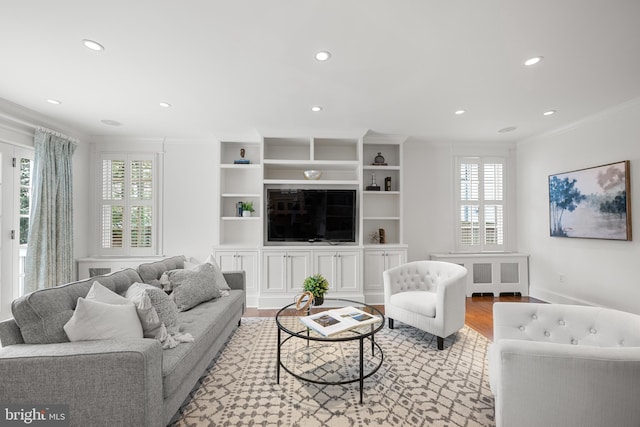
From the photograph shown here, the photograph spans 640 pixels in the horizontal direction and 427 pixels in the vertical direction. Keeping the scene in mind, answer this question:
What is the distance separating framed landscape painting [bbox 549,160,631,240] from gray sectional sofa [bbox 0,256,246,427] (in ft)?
15.2

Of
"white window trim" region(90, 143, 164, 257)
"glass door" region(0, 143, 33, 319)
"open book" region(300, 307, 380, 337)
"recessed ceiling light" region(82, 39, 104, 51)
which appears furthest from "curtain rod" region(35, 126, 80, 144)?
"open book" region(300, 307, 380, 337)

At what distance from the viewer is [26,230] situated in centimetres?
340

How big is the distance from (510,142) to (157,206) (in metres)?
5.88

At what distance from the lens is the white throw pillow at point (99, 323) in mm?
1508

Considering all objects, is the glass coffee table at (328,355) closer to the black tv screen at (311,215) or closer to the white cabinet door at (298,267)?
the white cabinet door at (298,267)

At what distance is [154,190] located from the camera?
4.39 m

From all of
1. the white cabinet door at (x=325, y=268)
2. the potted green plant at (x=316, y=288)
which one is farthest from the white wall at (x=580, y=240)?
the potted green plant at (x=316, y=288)

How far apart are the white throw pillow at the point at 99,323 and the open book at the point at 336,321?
3.68 ft

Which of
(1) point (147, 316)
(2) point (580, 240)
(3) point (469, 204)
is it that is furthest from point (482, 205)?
(1) point (147, 316)

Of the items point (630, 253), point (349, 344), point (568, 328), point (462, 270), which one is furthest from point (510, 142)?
point (349, 344)

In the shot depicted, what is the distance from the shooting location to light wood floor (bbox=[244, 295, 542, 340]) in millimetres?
3185

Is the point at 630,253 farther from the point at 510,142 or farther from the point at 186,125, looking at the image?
the point at 186,125

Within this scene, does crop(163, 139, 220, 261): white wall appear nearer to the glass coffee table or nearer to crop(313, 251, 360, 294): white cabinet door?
crop(313, 251, 360, 294): white cabinet door

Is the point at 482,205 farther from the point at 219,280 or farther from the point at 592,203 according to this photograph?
the point at 219,280
